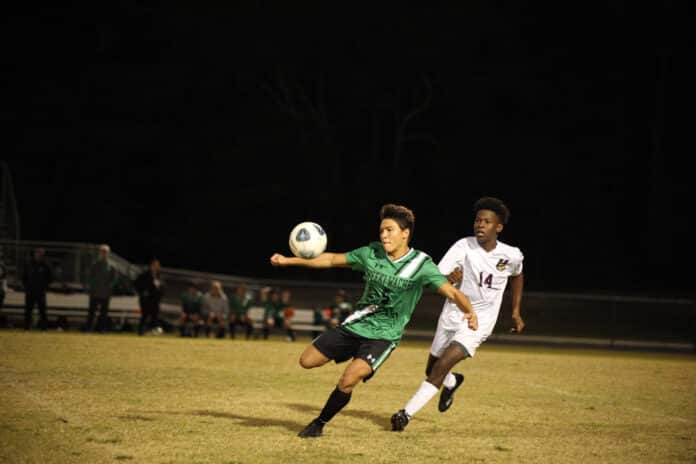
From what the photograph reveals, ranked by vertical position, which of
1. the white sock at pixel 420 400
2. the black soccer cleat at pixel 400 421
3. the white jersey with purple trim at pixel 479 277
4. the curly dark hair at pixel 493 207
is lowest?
the black soccer cleat at pixel 400 421

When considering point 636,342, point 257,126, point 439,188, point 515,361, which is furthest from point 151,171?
point 515,361

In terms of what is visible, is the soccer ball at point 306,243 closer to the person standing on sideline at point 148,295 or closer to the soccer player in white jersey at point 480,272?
the soccer player in white jersey at point 480,272

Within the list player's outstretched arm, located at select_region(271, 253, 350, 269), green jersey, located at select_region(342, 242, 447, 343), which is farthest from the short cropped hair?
player's outstretched arm, located at select_region(271, 253, 350, 269)

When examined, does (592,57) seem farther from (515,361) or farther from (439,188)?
(515,361)

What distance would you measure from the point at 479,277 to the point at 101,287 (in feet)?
42.5

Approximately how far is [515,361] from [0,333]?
32.8 ft

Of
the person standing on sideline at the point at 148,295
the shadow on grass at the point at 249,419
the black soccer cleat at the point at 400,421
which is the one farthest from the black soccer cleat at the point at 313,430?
the person standing on sideline at the point at 148,295

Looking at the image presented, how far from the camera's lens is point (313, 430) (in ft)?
27.4

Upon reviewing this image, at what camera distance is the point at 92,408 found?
30.8 ft

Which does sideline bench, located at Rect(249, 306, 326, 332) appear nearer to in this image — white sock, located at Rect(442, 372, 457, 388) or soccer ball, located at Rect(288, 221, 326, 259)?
white sock, located at Rect(442, 372, 457, 388)

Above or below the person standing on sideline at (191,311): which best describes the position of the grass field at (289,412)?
above

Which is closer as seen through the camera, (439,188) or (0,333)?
(0,333)

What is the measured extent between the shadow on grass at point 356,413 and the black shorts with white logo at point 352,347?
1.09 meters

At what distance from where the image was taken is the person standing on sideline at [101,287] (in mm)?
20625
